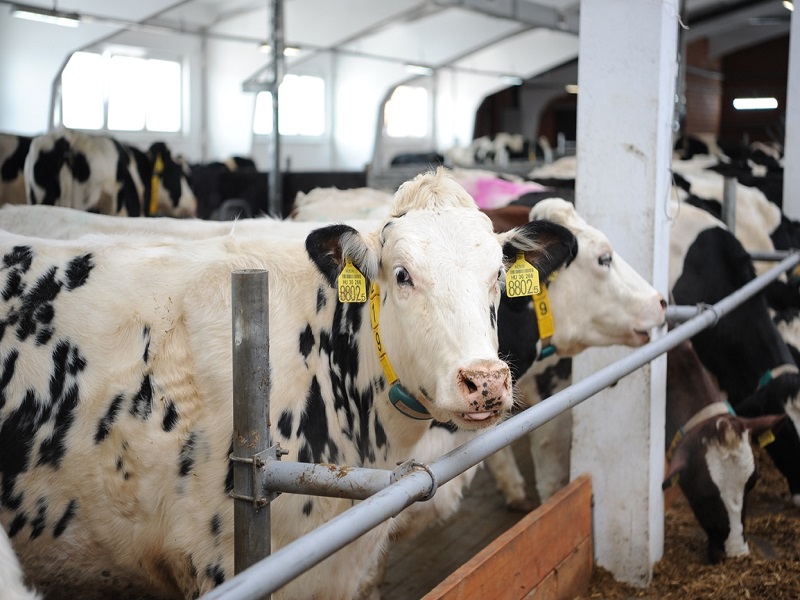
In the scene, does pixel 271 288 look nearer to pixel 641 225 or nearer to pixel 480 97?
pixel 641 225

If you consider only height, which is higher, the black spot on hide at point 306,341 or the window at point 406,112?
the window at point 406,112

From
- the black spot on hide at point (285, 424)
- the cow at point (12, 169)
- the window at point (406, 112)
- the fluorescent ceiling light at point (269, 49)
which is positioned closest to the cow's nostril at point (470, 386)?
the black spot on hide at point (285, 424)

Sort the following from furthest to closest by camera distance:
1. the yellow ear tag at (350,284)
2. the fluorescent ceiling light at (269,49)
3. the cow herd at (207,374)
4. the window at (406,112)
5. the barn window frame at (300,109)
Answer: the window at (406,112) → the barn window frame at (300,109) → the fluorescent ceiling light at (269,49) → the yellow ear tag at (350,284) → the cow herd at (207,374)

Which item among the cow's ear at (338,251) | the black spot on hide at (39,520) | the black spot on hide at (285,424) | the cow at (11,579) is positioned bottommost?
the black spot on hide at (39,520)

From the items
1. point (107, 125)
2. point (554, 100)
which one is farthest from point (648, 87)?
point (554, 100)

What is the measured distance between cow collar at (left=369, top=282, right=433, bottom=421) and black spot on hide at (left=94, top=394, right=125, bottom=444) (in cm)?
74

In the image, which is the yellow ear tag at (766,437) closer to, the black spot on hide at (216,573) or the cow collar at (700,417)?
the cow collar at (700,417)

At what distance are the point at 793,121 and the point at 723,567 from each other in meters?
3.71

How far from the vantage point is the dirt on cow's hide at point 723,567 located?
3520 mm

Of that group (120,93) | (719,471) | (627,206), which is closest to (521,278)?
(627,206)

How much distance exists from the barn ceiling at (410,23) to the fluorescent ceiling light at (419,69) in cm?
13

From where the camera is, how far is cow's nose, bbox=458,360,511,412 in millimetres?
1993

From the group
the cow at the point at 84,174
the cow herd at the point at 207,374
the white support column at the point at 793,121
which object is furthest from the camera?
the cow at the point at 84,174

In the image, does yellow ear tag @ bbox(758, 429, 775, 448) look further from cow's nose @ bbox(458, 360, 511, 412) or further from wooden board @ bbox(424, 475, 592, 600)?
cow's nose @ bbox(458, 360, 511, 412)
